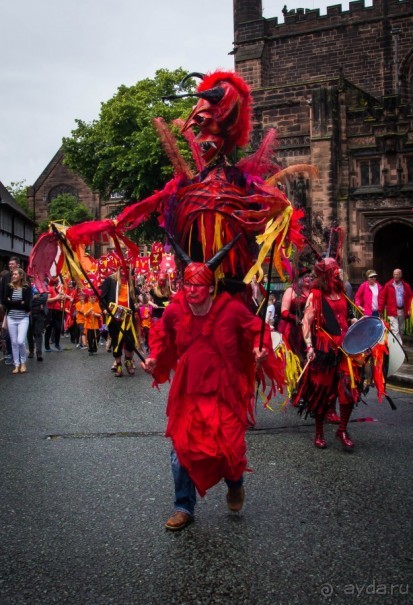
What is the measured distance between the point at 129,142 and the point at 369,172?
13127mm

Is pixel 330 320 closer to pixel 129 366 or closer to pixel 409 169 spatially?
pixel 129 366

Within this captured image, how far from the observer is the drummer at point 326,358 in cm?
553

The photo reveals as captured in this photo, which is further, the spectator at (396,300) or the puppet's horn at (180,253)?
the spectator at (396,300)

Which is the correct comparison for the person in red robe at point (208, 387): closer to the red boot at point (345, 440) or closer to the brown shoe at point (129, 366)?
the red boot at point (345, 440)

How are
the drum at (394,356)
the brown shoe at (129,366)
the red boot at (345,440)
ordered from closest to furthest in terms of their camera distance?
the red boot at (345,440) < the drum at (394,356) < the brown shoe at (129,366)

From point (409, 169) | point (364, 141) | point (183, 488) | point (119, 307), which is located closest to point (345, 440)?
point (183, 488)

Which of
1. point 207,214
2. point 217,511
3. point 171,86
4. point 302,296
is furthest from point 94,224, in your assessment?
point 171,86

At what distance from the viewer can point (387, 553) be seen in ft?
10.4

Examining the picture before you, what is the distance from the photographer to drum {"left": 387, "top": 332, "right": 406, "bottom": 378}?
5957mm

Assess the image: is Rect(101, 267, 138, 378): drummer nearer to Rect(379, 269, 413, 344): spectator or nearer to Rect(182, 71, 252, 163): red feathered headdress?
Rect(379, 269, 413, 344): spectator

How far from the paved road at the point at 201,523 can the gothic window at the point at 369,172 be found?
2000 centimetres

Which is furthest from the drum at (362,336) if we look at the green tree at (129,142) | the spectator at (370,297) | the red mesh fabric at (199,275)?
the green tree at (129,142)

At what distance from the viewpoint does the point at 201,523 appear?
11.8ft

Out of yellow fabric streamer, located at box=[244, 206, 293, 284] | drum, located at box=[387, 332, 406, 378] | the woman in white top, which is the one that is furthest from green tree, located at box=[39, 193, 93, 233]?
yellow fabric streamer, located at box=[244, 206, 293, 284]
